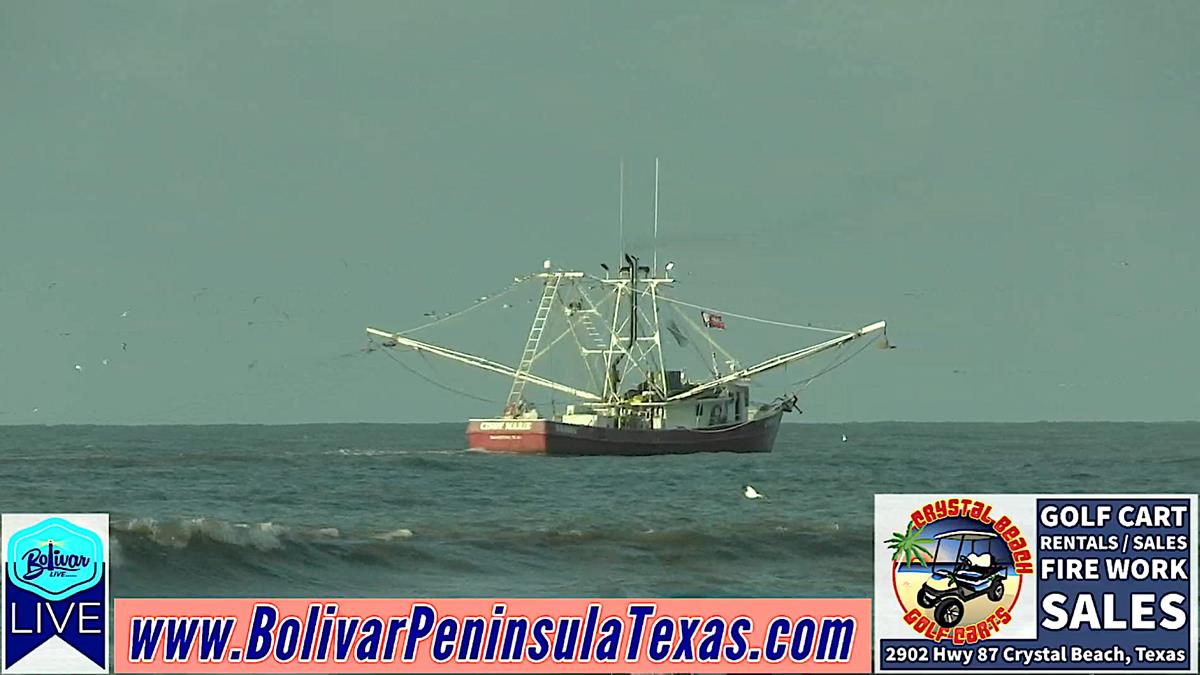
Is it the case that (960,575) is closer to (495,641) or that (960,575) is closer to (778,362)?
(495,641)

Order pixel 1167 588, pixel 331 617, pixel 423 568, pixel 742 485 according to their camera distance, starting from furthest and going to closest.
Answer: pixel 742 485, pixel 423 568, pixel 331 617, pixel 1167 588

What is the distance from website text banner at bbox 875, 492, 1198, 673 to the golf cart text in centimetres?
1

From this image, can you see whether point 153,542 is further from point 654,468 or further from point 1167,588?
point 654,468

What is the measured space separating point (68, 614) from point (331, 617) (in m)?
3.17

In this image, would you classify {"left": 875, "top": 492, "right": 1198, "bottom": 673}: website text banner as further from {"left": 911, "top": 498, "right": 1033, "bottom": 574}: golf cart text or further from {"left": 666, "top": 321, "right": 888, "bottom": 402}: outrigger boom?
{"left": 666, "top": 321, "right": 888, "bottom": 402}: outrigger boom

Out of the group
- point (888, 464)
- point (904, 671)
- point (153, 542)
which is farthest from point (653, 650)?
point (888, 464)

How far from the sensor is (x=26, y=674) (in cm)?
1809

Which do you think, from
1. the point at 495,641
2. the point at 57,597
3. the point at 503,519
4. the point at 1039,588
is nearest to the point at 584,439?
the point at 503,519

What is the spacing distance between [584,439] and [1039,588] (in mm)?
71854

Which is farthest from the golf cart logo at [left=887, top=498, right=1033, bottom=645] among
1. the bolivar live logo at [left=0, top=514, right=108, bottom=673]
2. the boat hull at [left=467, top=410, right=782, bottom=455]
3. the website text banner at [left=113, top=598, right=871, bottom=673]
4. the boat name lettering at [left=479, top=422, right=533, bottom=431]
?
the boat name lettering at [left=479, top=422, right=533, bottom=431]

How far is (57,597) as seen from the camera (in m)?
19.2

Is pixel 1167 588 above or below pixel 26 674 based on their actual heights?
above

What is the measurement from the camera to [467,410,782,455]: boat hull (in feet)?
287

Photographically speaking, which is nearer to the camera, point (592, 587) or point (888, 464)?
point (592, 587)
